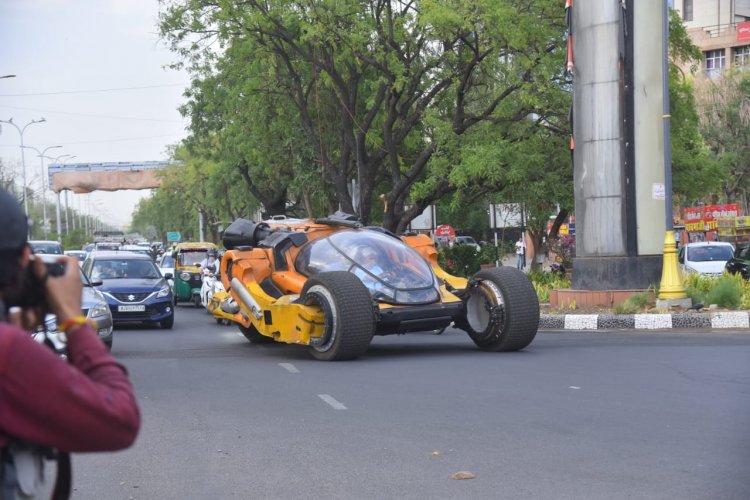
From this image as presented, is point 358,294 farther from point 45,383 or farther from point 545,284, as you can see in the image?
point 545,284

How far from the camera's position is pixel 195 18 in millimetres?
28469

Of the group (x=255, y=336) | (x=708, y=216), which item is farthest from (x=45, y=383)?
(x=708, y=216)

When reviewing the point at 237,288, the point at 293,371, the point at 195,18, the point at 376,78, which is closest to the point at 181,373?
the point at 293,371

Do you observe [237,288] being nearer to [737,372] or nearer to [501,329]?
[501,329]

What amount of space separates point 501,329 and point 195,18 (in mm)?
17720

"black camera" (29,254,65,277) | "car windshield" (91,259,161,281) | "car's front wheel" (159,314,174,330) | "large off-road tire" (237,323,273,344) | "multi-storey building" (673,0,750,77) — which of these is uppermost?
"multi-storey building" (673,0,750,77)

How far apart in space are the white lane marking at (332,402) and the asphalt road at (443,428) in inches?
1.5

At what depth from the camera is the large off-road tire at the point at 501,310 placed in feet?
43.5

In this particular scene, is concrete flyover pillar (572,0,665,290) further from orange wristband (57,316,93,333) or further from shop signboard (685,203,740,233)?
shop signboard (685,203,740,233)

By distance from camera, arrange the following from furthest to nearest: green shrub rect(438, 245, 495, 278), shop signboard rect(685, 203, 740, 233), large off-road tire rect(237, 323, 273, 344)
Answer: shop signboard rect(685, 203, 740, 233) < green shrub rect(438, 245, 495, 278) < large off-road tire rect(237, 323, 273, 344)

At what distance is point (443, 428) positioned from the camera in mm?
8219

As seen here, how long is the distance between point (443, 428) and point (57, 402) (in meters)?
6.04

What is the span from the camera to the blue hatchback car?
69.0 feet

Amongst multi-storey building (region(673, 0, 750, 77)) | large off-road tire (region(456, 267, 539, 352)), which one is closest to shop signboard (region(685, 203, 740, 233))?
multi-storey building (region(673, 0, 750, 77))
